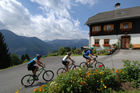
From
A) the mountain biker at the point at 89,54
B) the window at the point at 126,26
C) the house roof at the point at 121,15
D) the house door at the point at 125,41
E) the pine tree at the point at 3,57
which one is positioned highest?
the house roof at the point at 121,15

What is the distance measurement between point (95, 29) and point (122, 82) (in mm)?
17354

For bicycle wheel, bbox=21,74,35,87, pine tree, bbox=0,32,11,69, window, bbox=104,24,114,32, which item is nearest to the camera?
bicycle wheel, bbox=21,74,35,87

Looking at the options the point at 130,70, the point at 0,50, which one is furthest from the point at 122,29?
the point at 0,50

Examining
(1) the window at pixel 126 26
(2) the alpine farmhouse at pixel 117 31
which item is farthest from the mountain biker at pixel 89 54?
(1) the window at pixel 126 26

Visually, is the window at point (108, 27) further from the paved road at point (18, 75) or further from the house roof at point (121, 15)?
the paved road at point (18, 75)

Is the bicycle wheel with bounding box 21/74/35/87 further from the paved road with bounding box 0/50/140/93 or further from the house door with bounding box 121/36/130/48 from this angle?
the house door with bounding box 121/36/130/48

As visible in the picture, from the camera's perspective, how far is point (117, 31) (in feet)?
55.4

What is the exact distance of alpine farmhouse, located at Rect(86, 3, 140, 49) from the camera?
15.4 metres

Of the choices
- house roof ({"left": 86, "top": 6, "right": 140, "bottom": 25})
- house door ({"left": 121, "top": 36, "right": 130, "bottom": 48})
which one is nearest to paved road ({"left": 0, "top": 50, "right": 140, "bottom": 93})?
house door ({"left": 121, "top": 36, "right": 130, "bottom": 48})

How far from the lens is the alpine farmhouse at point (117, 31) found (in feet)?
50.4

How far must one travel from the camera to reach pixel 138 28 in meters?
15.3

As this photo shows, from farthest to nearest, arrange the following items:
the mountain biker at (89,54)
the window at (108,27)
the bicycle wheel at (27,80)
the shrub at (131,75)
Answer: the window at (108,27), the mountain biker at (89,54), the bicycle wheel at (27,80), the shrub at (131,75)

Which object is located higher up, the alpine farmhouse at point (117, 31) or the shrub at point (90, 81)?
the alpine farmhouse at point (117, 31)

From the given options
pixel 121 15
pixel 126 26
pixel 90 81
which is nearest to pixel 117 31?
pixel 126 26
